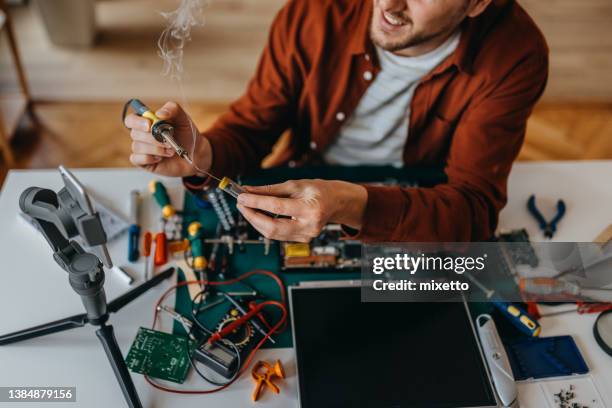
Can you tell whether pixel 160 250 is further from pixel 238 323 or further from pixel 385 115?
pixel 385 115

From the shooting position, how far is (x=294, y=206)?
0.97 meters

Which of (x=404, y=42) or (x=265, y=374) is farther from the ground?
(x=404, y=42)

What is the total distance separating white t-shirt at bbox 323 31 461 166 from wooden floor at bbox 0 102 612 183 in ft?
3.75

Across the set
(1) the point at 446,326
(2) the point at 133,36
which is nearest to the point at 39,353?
(1) the point at 446,326

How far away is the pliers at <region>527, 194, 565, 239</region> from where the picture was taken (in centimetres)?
127

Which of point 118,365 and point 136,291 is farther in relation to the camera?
point 136,291

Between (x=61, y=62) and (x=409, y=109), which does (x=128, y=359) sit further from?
(x=61, y=62)

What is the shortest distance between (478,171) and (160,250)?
0.73m

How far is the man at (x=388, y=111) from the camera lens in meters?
1.08

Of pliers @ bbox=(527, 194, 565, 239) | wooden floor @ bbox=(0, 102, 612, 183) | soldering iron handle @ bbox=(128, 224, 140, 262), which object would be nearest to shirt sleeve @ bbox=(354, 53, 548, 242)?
pliers @ bbox=(527, 194, 565, 239)

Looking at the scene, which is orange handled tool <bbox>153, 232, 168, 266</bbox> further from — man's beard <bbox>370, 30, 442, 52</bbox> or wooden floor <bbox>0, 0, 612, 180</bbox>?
wooden floor <bbox>0, 0, 612, 180</bbox>

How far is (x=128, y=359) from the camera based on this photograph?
101cm

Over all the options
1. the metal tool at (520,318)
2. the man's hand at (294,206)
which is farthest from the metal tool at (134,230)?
the metal tool at (520,318)

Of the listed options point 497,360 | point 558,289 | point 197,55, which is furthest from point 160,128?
point 197,55
